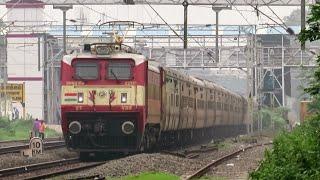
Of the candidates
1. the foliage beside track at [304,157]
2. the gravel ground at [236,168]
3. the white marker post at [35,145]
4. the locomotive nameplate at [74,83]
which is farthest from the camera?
the white marker post at [35,145]

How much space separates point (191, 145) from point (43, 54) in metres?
35.2

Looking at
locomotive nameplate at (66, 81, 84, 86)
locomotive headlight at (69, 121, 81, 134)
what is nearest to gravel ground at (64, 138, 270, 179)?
locomotive headlight at (69, 121, 81, 134)

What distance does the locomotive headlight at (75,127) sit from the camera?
26328mm

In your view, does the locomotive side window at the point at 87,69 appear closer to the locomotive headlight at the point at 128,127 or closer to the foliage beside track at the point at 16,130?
the locomotive headlight at the point at 128,127

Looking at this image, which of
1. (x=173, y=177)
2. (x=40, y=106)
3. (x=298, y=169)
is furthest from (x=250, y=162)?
(x=40, y=106)

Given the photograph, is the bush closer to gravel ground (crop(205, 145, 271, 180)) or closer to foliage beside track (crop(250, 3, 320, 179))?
foliage beside track (crop(250, 3, 320, 179))

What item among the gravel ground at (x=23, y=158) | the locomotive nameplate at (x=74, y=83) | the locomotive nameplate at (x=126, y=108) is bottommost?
the gravel ground at (x=23, y=158)

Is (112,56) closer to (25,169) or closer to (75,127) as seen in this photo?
(75,127)

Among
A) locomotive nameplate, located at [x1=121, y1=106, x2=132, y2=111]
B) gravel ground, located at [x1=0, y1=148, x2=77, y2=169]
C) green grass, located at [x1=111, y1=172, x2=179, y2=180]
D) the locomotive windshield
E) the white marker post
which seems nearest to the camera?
green grass, located at [x1=111, y1=172, x2=179, y2=180]

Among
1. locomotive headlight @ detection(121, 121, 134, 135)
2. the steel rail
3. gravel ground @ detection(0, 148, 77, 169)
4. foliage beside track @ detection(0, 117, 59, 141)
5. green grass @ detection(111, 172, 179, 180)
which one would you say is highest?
locomotive headlight @ detection(121, 121, 134, 135)

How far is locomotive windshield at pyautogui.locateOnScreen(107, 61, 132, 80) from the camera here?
87.6ft

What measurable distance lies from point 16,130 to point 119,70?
131 feet

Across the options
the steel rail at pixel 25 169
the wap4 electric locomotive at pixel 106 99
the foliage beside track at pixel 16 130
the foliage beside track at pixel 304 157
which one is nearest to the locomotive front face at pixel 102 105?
the wap4 electric locomotive at pixel 106 99

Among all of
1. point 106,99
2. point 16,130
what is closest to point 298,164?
point 106,99
